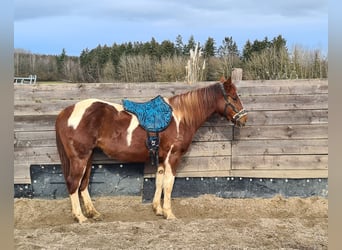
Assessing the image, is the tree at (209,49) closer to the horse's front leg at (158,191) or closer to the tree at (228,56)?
the tree at (228,56)

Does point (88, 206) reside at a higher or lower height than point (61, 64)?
lower

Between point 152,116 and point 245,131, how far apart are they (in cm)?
114

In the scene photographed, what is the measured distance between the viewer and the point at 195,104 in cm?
411

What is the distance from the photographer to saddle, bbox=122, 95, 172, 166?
3924 mm

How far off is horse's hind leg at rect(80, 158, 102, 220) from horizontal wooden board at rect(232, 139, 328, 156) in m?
1.61

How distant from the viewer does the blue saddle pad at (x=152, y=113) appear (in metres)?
3.92

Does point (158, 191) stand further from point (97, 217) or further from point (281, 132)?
point (281, 132)

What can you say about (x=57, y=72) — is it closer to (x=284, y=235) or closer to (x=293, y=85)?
(x=293, y=85)

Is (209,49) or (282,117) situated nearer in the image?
(282,117)

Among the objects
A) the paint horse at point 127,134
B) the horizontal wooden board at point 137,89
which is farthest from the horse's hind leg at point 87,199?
the horizontal wooden board at point 137,89

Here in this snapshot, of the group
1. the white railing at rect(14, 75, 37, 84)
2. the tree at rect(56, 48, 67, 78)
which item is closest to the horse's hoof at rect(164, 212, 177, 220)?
the white railing at rect(14, 75, 37, 84)

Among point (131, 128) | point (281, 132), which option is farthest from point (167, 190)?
point (281, 132)

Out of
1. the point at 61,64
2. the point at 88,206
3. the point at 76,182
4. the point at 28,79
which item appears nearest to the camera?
the point at 76,182

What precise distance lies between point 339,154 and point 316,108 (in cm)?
359
